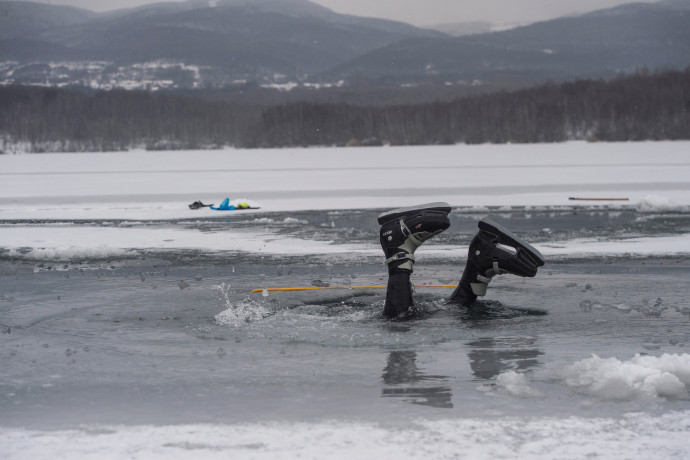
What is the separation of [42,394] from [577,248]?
9264 mm

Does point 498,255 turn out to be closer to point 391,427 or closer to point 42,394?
point 391,427

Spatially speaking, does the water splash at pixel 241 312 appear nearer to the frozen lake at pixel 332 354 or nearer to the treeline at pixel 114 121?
the frozen lake at pixel 332 354

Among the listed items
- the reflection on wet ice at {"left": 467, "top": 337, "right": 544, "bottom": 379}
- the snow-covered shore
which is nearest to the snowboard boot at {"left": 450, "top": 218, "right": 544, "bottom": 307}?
the reflection on wet ice at {"left": 467, "top": 337, "right": 544, "bottom": 379}

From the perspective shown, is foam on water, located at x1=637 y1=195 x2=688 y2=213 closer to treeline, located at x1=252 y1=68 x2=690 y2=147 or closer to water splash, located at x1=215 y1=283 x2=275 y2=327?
water splash, located at x1=215 y1=283 x2=275 y2=327

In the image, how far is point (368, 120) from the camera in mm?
150375

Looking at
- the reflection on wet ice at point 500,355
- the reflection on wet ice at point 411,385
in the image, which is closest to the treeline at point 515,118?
the reflection on wet ice at point 500,355

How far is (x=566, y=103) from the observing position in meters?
146

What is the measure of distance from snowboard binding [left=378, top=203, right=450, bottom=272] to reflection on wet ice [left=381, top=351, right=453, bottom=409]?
137cm

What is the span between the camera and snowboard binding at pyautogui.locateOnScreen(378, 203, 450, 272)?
7863mm

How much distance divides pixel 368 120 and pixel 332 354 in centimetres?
14473

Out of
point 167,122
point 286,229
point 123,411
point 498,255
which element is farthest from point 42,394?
point 167,122

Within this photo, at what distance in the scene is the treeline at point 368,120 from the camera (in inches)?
5423

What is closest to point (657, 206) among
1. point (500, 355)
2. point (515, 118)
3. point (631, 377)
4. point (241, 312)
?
point (241, 312)

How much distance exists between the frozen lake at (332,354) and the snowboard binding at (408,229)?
1.96ft
